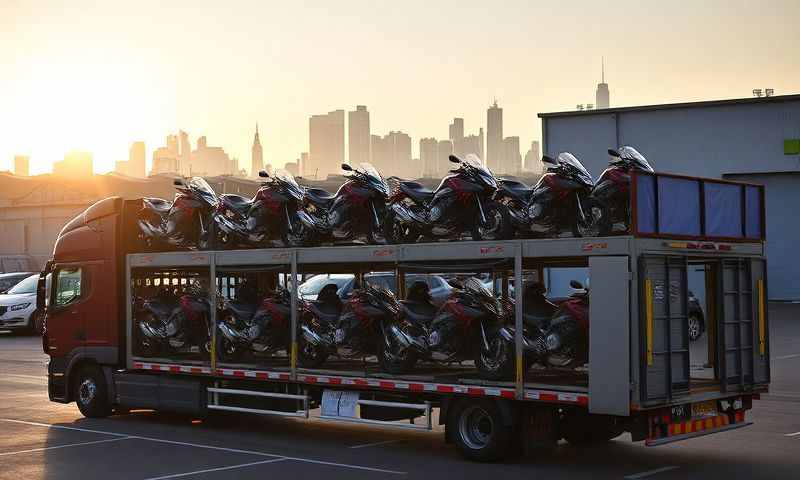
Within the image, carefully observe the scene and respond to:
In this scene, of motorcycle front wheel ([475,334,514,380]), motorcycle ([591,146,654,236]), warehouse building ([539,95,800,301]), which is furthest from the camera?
warehouse building ([539,95,800,301])

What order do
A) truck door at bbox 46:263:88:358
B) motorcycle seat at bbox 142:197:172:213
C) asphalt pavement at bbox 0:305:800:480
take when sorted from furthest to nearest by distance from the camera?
truck door at bbox 46:263:88:358
motorcycle seat at bbox 142:197:172:213
asphalt pavement at bbox 0:305:800:480

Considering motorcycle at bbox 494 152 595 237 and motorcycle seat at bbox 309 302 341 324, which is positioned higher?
motorcycle at bbox 494 152 595 237

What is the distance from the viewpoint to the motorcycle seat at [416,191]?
1368cm

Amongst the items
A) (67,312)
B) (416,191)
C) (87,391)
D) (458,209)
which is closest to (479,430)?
(458,209)

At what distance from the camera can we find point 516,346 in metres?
12.1

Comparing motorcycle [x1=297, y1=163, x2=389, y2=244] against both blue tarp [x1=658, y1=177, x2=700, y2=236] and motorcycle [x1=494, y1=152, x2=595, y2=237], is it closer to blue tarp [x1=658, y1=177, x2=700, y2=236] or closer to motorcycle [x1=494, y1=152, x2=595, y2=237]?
motorcycle [x1=494, y1=152, x2=595, y2=237]

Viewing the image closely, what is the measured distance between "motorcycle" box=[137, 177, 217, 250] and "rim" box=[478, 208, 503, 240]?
175 inches

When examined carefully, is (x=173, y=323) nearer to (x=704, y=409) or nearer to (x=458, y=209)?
(x=458, y=209)

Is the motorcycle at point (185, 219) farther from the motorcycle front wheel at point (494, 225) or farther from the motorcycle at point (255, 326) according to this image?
the motorcycle front wheel at point (494, 225)

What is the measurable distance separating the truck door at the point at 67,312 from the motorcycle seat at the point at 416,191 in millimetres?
5786

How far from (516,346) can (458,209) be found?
1.97m

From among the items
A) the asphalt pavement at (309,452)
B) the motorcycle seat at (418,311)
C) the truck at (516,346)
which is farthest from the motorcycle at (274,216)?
the asphalt pavement at (309,452)

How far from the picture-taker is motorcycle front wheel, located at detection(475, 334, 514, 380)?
483 inches

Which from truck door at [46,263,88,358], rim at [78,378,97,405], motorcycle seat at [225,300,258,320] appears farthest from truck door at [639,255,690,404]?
truck door at [46,263,88,358]
